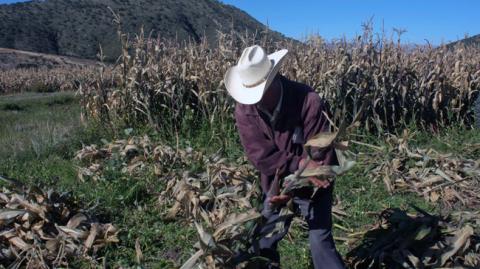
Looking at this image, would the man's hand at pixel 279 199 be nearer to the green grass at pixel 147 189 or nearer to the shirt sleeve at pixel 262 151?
the shirt sleeve at pixel 262 151

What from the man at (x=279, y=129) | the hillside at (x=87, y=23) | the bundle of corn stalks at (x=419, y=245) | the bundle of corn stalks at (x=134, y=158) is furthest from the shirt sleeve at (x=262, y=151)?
the hillside at (x=87, y=23)

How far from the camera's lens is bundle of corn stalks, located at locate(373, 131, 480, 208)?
17.3ft

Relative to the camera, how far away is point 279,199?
3.07m

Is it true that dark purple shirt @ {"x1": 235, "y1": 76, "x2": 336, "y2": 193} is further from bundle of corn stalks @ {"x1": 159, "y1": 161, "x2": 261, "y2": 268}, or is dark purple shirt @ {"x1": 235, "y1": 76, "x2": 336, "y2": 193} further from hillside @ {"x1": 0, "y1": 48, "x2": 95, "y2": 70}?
hillside @ {"x1": 0, "y1": 48, "x2": 95, "y2": 70}

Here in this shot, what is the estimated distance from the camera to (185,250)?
4.29 m

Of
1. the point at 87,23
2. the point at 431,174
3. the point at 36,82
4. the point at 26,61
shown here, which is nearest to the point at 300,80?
the point at 431,174

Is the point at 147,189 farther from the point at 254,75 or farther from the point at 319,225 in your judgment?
the point at 254,75

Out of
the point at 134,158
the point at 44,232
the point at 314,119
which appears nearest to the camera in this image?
the point at 314,119

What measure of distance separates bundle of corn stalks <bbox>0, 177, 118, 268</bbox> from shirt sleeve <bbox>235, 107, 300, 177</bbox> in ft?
5.49

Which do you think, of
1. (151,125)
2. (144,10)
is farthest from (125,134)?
(144,10)

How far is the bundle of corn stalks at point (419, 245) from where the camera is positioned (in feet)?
11.1

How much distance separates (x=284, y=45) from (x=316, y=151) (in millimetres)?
6287

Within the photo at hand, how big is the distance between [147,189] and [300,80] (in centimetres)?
339

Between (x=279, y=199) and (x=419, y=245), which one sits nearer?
(x=279, y=199)
